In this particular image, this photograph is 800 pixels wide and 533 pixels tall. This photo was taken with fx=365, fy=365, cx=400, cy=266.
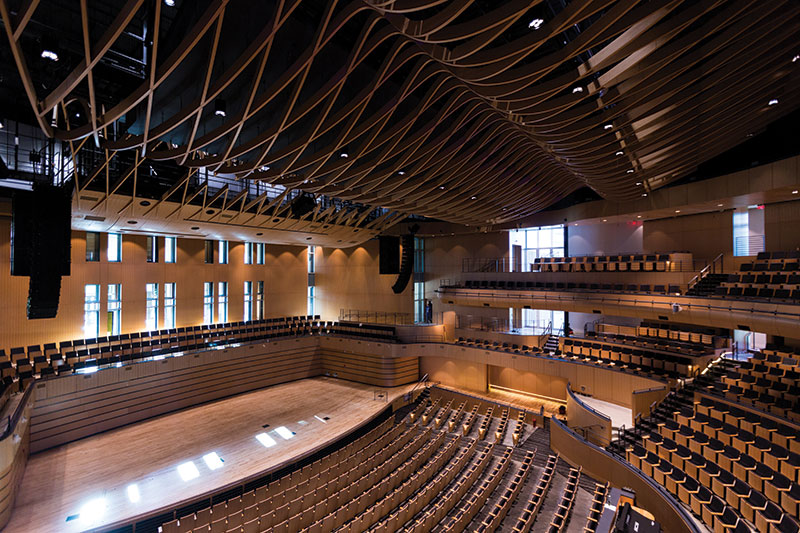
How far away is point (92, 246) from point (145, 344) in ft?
16.5

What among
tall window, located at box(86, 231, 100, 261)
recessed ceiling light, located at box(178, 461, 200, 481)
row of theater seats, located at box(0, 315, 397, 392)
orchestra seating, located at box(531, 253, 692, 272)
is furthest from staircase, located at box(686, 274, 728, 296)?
tall window, located at box(86, 231, 100, 261)

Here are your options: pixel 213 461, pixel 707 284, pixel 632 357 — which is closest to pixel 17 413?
pixel 213 461

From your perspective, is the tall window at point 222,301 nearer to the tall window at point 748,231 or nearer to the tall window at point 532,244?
the tall window at point 532,244

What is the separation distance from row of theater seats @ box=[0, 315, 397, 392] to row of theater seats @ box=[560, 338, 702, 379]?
9435 mm

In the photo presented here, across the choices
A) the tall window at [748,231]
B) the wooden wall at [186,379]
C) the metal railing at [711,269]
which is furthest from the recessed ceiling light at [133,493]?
the tall window at [748,231]

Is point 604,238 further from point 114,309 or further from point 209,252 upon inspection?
point 114,309

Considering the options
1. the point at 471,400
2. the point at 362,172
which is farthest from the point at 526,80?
the point at 471,400

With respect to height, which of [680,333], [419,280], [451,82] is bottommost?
[680,333]

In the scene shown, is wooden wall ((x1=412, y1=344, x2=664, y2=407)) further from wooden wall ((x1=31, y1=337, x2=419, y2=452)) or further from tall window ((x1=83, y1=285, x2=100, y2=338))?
tall window ((x1=83, y1=285, x2=100, y2=338))

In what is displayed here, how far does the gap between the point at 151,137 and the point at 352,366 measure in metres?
15.5

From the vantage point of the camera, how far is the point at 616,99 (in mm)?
8586

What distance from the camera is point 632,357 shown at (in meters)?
15.0

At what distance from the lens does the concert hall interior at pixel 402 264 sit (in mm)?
7352

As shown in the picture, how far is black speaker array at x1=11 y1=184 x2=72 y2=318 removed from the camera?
784 cm
